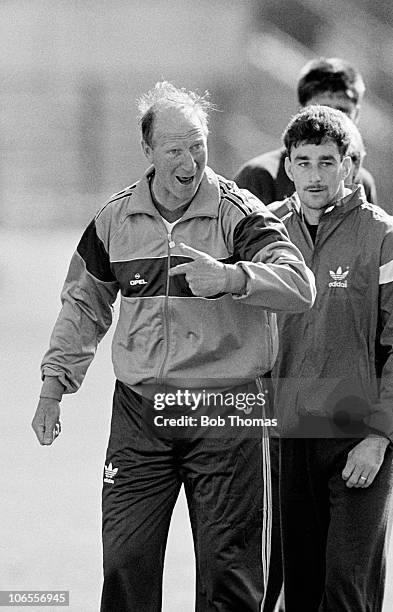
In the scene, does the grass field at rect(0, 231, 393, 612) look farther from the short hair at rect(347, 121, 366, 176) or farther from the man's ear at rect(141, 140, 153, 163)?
the man's ear at rect(141, 140, 153, 163)

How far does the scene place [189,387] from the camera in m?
3.37

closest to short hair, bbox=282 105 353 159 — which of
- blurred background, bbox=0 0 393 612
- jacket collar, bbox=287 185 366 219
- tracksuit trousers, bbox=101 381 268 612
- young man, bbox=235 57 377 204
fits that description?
jacket collar, bbox=287 185 366 219

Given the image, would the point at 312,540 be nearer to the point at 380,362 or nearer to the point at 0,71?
the point at 380,362

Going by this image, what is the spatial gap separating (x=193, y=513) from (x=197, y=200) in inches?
31.8

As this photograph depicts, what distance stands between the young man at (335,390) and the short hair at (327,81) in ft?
3.23

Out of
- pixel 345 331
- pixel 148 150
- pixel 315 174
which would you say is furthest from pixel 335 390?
pixel 148 150

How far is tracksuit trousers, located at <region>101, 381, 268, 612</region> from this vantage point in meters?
3.34

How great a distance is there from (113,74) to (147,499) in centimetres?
1514

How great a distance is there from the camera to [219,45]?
18.0m

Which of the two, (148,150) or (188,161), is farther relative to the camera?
(148,150)

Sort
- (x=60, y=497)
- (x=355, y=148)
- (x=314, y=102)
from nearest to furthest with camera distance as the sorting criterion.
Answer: (x=355, y=148) → (x=314, y=102) → (x=60, y=497)

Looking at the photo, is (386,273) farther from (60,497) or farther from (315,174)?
(60,497)

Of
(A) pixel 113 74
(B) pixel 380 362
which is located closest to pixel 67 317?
(B) pixel 380 362

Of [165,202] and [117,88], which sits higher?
[117,88]
